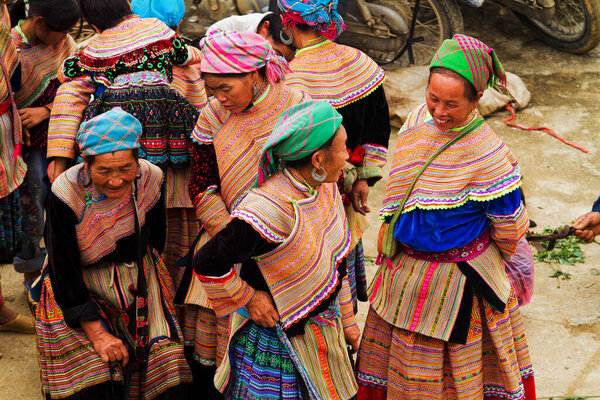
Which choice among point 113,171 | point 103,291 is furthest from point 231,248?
point 103,291

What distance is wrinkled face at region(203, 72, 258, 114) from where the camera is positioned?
278cm

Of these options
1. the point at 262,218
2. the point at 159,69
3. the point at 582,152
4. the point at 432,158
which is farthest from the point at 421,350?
the point at 582,152

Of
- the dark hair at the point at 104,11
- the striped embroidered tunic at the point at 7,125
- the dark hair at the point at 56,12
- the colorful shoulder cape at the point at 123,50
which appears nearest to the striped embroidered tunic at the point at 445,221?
the colorful shoulder cape at the point at 123,50

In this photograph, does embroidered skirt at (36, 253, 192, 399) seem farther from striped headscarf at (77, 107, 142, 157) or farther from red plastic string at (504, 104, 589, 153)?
red plastic string at (504, 104, 589, 153)

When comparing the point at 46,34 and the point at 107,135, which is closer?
the point at 107,135

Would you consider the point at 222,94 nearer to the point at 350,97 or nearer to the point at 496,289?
the point at 350,97

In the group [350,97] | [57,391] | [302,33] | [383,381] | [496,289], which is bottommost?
[383,381]

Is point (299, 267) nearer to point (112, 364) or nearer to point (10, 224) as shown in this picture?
point (112, 364)

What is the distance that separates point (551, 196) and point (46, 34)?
3.79m

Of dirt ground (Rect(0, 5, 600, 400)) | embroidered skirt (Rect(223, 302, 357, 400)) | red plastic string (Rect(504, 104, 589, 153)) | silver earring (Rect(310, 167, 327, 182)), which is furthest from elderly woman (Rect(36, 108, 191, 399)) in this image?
red plastic string (Rect(504, 104, 589, 153))

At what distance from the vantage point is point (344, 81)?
341cm

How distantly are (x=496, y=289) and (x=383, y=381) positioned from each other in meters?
0.70

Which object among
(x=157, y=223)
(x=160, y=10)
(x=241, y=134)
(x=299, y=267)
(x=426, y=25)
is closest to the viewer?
(x=299, y=267)

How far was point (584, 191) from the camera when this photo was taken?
18.5ft
